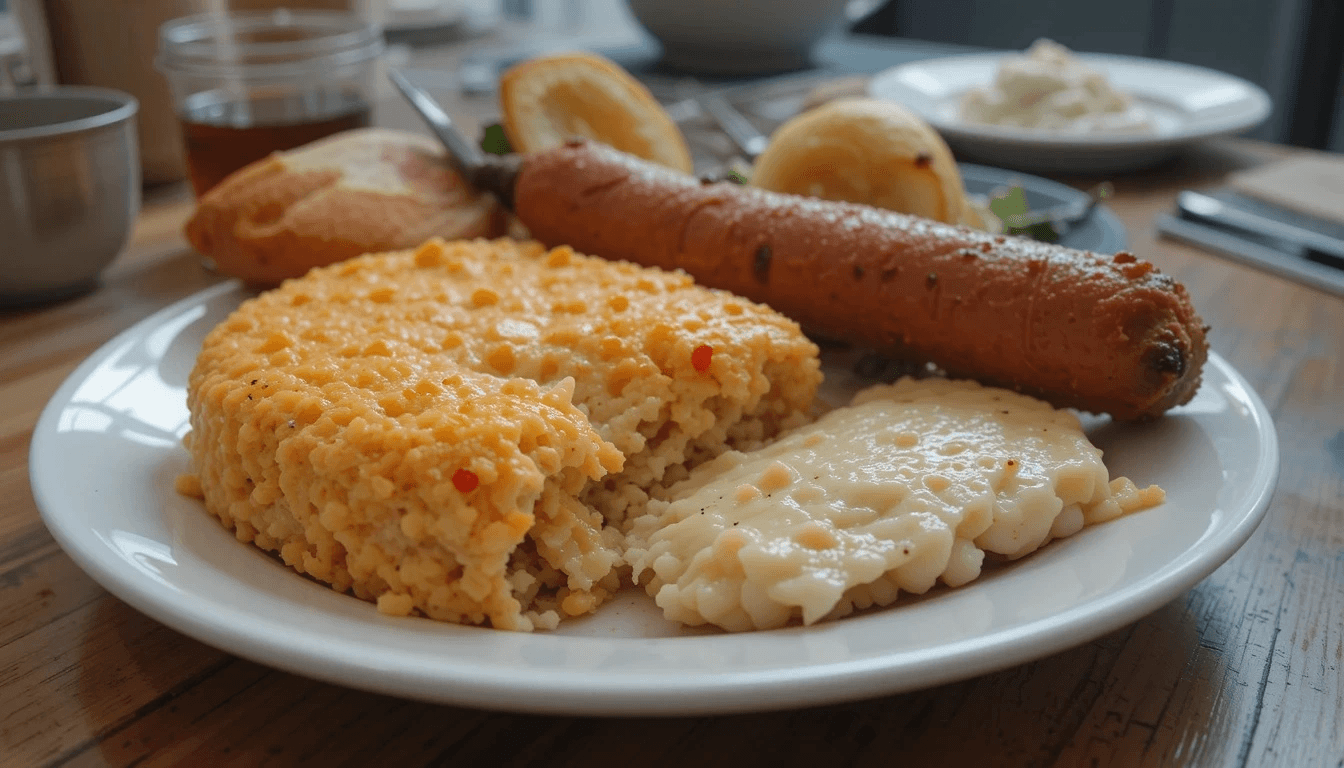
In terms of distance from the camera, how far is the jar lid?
181 cm

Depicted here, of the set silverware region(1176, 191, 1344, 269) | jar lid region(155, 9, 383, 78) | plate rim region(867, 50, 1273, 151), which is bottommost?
silverware region(1176, 191, 1344, 269)

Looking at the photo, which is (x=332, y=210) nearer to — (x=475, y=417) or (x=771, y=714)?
(x=475, y=417)

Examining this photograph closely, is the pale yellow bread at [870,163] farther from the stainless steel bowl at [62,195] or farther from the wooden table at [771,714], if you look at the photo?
the stainless steel bowl at [62,195]

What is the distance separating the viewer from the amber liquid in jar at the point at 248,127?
5.90 ft

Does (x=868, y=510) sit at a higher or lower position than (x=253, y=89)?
lower

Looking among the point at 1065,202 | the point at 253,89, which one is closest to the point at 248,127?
the point at 253,89

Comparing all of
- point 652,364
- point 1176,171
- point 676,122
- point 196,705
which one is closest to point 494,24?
point 676,122

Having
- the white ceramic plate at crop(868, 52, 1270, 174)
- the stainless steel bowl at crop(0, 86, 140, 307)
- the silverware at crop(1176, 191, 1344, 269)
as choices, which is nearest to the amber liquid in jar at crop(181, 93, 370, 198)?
the stainless steel bowl at crop(0, 86, 140, 307)

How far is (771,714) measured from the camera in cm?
75

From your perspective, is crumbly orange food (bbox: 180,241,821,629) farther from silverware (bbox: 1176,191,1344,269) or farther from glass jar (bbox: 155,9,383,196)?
silverware (bbox: 1176,191,1344,269)

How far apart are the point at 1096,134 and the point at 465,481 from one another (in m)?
1.88

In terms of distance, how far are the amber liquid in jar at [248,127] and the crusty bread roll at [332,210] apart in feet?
0.67

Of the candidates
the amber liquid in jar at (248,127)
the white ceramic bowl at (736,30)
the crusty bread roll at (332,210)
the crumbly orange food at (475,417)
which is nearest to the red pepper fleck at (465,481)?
the crumbly orange food at (475,417)

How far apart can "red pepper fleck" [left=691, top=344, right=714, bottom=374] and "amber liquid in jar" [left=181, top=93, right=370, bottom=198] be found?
3.78ft
